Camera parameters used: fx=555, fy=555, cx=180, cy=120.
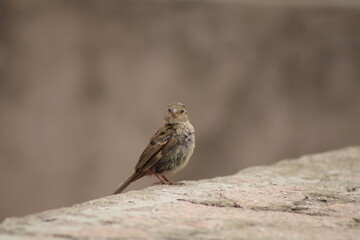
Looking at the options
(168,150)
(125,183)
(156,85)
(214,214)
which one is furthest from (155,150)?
(156,85)

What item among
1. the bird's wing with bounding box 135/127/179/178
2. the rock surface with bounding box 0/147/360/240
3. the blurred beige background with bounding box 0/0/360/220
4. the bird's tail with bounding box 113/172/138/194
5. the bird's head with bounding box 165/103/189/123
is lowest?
the rock surface with bounding box 0/147/360/240

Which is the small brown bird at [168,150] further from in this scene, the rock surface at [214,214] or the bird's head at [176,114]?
the rock surface at [214,214]

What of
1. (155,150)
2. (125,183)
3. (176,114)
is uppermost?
(176,114)

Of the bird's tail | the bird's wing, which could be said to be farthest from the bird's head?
the bird's tail

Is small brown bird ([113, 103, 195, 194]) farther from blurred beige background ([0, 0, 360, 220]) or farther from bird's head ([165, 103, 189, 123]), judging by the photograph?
blurred beige background ([0, 0, 360, 220])

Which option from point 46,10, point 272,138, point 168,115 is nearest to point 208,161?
point 272,138

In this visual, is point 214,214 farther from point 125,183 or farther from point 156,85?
point 156,85
